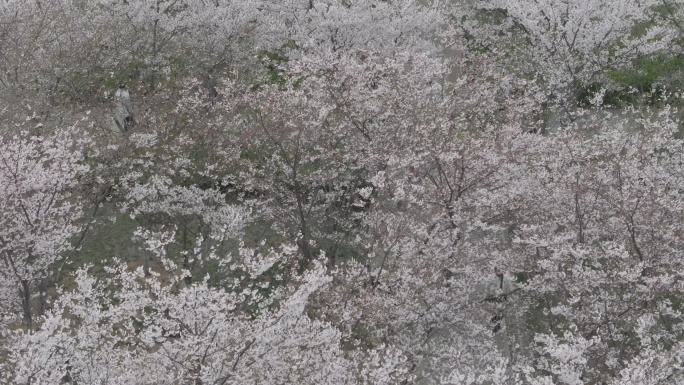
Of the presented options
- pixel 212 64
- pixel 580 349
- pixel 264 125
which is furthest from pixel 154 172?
pixel 580 349

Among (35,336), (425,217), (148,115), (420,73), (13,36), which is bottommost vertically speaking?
(35,336)

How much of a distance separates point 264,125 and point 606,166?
6.78 m

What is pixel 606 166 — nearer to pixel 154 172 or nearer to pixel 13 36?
pixel 154 172

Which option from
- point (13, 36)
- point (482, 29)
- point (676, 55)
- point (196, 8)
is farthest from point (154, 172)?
point (676, 55)

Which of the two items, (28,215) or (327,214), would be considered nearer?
(28,215)

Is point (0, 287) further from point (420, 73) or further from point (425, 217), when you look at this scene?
point (420, 73)

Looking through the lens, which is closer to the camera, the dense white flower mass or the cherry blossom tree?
the dense white flower mass

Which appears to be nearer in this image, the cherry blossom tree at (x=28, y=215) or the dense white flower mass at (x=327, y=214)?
the dense white flower mass at (x=327, y=214)

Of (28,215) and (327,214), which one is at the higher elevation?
(327,214)

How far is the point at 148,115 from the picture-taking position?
14977 mm

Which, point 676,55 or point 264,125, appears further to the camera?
point 676,55

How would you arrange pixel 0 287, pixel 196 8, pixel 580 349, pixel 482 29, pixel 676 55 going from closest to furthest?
pixel 580 349 < pixel 0 287 < pixel 196 8 < pixel 676 55 < pixel 482 29

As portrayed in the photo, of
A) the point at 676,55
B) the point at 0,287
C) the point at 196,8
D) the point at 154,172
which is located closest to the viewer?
the point at 0,287

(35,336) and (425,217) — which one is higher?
(425,217)
